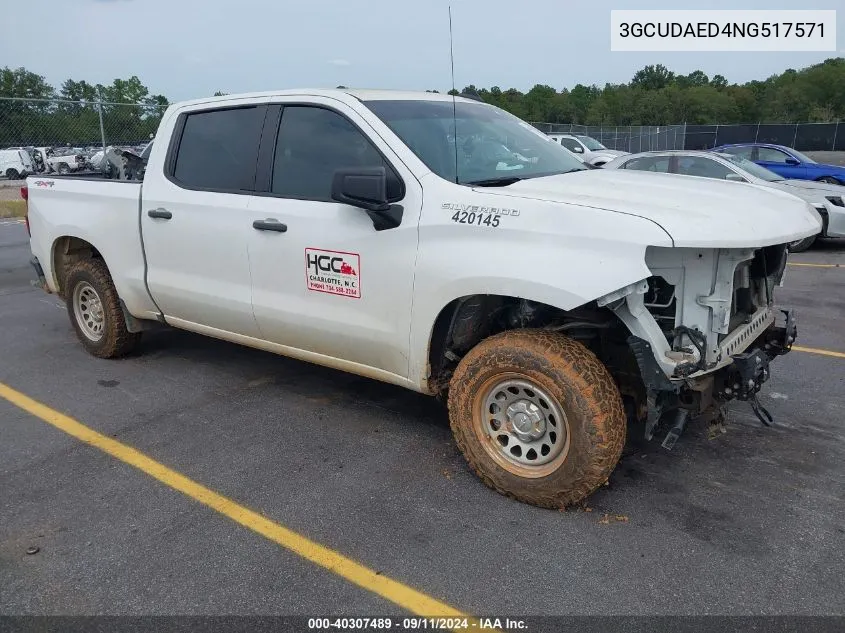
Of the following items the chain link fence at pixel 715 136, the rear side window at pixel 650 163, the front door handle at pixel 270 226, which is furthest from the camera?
the chain link fence at pixel 715 136

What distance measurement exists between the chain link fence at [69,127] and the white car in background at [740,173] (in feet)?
39.8

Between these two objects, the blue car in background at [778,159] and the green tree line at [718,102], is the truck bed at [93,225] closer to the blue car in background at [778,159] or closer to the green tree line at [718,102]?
the blue car in background at [778,159]

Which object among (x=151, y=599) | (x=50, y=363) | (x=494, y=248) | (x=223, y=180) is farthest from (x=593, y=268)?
(x=50, y=363)

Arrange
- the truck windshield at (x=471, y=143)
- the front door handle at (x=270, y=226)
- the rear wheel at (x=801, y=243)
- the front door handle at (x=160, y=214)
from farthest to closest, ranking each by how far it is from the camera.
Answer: the front door handle at (x=160, y=214) → the front door handle at (x=270, y=226) → the truck windshield at (x=471, y=143) → the rear wheel at (x=801, y=243)

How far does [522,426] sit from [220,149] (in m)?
2.72

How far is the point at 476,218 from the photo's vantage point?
3.44 metres

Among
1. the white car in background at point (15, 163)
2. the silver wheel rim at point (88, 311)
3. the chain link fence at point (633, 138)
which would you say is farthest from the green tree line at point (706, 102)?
the silver wheel rim at point (88, 311)

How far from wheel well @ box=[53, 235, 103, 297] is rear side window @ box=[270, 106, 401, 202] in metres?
2.40

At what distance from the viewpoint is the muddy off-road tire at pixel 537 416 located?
3.25 m

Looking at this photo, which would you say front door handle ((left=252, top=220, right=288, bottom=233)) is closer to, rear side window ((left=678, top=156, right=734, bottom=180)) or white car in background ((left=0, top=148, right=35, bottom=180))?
rear side window ((left=678, top=156, right=734, bottom=180))

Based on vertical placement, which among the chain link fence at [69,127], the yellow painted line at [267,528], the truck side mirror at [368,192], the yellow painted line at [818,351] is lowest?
the yellow painted line at [818,351]

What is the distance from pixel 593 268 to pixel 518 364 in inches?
23.8

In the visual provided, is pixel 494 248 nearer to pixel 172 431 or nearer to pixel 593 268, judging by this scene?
pixel 593 268

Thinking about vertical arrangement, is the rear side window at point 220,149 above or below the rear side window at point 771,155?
above
